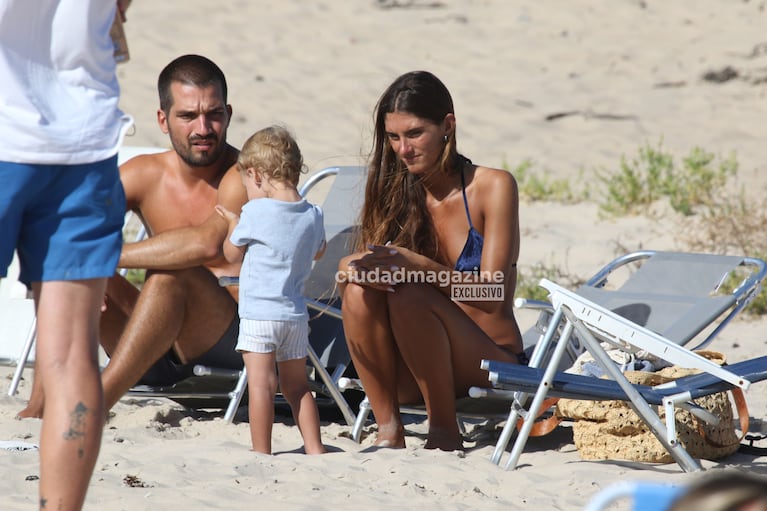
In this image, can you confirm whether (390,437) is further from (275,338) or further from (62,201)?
(62,201)

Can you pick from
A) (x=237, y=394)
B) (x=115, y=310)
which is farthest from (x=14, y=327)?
(x=237, y=394)

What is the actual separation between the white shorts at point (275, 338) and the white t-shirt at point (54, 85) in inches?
58.4

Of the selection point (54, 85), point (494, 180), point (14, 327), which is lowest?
point (14, 327)

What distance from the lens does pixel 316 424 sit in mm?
3820

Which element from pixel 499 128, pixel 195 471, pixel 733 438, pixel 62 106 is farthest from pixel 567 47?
pixel 62 106

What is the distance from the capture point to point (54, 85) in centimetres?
231

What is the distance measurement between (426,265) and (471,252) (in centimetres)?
24

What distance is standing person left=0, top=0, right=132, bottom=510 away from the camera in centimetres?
224

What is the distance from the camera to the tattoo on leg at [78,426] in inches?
87.7

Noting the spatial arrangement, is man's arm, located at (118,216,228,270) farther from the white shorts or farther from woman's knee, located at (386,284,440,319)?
woman's knee, located at (386,284,440,319)

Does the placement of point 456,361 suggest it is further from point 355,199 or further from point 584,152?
point 584,152

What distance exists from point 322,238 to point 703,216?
10.8 feet

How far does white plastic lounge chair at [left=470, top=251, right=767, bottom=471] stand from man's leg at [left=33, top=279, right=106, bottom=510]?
154 centimetres

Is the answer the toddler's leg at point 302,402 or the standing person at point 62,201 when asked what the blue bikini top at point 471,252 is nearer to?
the toddler's leg at point 302,402
